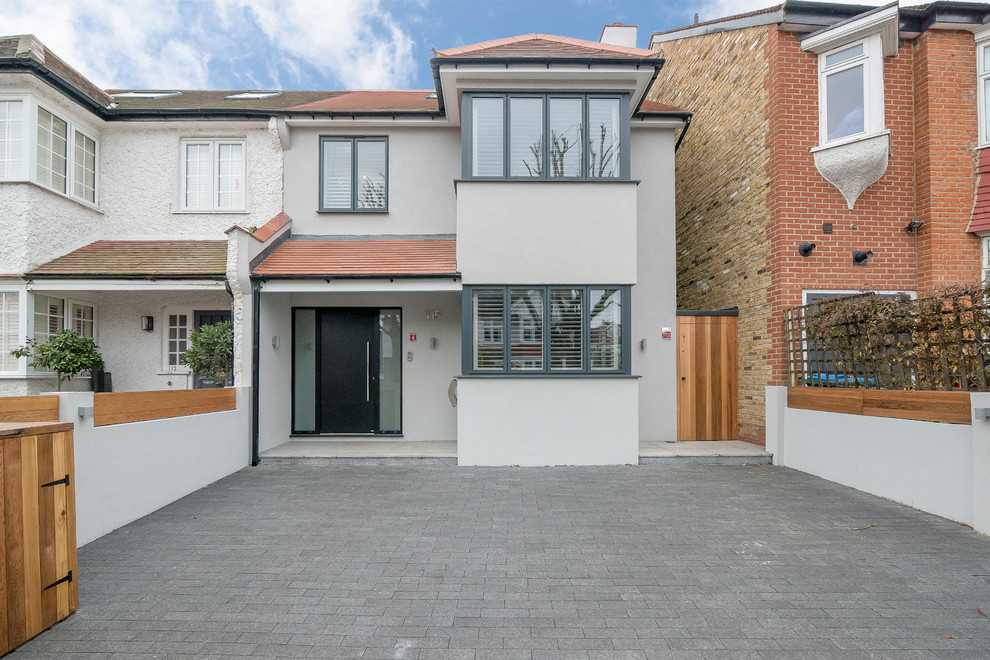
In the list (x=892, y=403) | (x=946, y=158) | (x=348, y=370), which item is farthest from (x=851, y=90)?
(x=348, y=370)

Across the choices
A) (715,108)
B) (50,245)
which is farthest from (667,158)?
(50,245)

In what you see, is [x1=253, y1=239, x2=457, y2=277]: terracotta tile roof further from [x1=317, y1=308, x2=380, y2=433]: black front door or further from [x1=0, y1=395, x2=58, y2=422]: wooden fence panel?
[x1=0, y1=395, x2=58, y2=422]: wooden fence panel

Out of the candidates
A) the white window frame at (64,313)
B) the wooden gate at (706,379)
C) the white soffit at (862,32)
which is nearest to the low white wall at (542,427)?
the wooden gate at (706,379)

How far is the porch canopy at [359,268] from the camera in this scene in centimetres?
768

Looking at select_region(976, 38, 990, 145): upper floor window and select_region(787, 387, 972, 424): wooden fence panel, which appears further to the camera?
select_region(976, 38, 990, 145): upper floor window

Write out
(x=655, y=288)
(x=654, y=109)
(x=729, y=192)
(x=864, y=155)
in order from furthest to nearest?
1. (x=729, y=192)
2. (x=654, y=109)
3. (x=655, y=288)
4. (x=864, y=155)

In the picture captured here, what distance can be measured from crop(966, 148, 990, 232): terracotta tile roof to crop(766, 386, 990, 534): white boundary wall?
393 centimetres

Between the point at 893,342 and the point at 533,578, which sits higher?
the point at 893,342

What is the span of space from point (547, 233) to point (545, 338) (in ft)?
5.07

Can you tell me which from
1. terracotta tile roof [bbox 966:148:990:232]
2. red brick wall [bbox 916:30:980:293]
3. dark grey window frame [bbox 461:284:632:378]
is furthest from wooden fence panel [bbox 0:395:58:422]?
terracotta tile roof [bbox 966:148:990:232]

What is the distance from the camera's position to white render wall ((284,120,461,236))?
9180 millimetres

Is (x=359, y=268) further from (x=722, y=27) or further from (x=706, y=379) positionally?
(x=722, y=27)

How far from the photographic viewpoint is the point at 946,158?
7.98 metres

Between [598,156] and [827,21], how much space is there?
432cm
